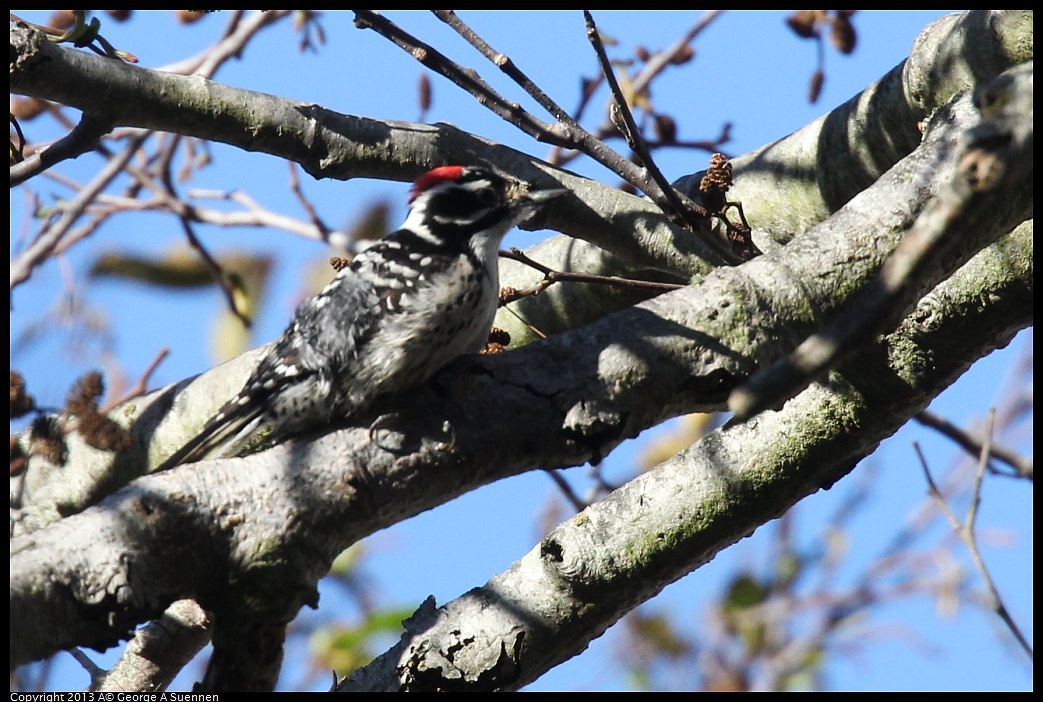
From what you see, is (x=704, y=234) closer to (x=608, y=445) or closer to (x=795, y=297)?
(x=795, y=297)

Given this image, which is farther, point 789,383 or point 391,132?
point 391,132

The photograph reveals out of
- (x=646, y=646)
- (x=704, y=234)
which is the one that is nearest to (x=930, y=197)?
(x=704, y=234)

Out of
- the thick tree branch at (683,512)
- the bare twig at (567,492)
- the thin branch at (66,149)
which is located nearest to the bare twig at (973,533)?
the thick tree branch at (683,512)

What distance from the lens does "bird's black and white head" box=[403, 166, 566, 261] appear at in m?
3.35

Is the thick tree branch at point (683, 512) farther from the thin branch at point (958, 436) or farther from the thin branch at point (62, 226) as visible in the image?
the thin branch at point (62, 226)

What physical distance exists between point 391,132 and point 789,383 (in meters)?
2.20

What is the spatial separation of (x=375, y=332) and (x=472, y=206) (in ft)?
2.38

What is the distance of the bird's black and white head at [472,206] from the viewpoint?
3.35 m

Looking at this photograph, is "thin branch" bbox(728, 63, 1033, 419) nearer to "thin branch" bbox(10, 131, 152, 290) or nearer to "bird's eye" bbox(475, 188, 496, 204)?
"bird's eye" bbox(475, 188, 496, 204)

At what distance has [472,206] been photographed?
3.48 meters

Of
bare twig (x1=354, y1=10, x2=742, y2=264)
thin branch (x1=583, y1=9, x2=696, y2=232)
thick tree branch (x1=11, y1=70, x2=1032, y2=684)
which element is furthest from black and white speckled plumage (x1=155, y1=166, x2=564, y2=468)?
thin branch (x1=583, y1=9, x2=696, y2=232)

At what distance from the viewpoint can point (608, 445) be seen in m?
2.47

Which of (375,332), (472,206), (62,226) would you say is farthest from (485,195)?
(62,226)

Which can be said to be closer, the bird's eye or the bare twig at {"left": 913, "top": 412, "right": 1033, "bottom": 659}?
the bare twig at {"left": 913, "top": 412, "right": 1033, "bottom": 659}
